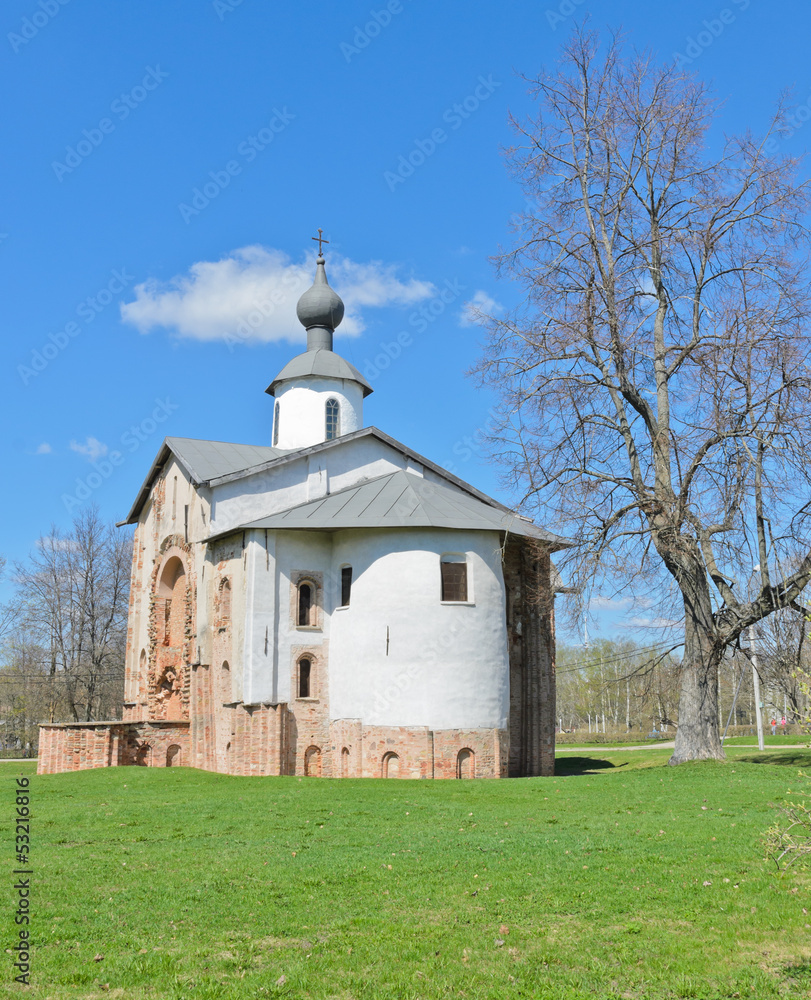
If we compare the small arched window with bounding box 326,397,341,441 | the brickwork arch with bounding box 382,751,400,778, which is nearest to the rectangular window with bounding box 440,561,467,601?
the brickwork arch with bounding box 382,751,400,778

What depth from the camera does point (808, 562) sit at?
1833 cm

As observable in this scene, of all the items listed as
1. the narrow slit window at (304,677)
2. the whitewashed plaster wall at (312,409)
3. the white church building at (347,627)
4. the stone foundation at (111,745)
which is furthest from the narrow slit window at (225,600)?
the whitewashed plaster wall at (312,409)

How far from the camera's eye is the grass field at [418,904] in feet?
19.7

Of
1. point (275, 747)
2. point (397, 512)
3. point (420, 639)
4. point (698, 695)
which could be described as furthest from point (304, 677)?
point (698, 695)

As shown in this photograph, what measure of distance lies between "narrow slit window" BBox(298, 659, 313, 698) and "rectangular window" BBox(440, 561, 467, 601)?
426 centimetres

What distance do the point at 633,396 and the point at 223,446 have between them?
1442 cm

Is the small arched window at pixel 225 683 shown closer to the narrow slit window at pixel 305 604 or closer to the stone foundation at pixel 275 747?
the stone foundation at pixel 275 747

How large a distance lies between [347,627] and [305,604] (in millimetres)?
1635

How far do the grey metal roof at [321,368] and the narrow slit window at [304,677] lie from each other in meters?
11.0

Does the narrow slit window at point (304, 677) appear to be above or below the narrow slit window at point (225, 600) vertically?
below

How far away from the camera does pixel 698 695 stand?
19969mm

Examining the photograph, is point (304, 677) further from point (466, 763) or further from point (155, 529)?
point (155, 529)

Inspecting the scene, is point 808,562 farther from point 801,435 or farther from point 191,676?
point 191,676

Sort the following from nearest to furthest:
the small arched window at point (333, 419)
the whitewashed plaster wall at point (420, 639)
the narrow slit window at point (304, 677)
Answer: the whitewashed plaster wall at point (420, 639) < the narrow slit window at point (304, 677) < the small arched window at point (333, 419)
